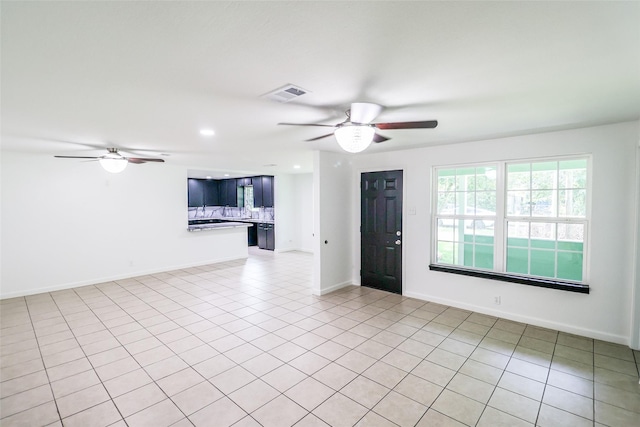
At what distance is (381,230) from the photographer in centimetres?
521

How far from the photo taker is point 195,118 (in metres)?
2.87

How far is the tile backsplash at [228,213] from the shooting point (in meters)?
9.70

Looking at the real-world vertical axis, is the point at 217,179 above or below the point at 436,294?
above

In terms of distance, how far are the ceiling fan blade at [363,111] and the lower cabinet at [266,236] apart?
284 inches

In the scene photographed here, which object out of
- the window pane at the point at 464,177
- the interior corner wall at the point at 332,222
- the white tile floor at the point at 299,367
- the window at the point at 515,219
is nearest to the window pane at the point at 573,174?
the window at the point at 515,219

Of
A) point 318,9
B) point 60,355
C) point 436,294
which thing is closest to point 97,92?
point 318,9

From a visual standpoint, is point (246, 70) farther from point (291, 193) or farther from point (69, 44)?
point (291, 193)

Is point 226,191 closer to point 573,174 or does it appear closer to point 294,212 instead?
point 294,212

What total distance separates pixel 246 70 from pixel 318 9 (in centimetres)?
72

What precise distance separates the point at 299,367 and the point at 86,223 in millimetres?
5213

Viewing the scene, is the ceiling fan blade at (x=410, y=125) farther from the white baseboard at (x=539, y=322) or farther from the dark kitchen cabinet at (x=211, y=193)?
the dark kitchen cabinet at (x=211, y=193)

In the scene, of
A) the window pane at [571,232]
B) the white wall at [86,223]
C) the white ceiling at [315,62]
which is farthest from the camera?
the white wall at [86,223]

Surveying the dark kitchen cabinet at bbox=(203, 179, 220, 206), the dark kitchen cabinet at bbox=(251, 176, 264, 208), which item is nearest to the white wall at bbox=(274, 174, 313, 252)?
the dark kitchen cabinet at bbox=(251, 176, 264, 208)

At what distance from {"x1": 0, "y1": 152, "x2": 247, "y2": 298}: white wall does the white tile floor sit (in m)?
0.81
